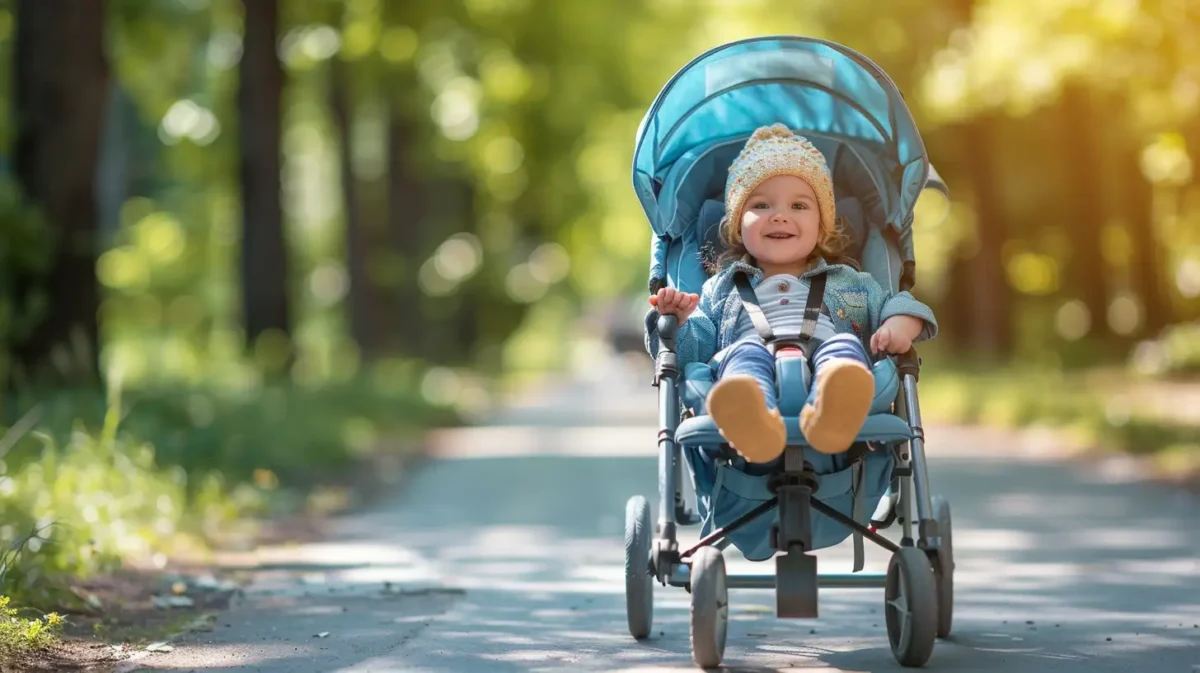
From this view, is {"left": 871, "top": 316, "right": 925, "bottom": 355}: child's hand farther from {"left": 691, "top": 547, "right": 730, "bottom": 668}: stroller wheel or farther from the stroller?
{"left": 691, "top": 547, "right": 730, "bottom": 668}: stroller wheel

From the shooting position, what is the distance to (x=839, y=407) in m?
7.00

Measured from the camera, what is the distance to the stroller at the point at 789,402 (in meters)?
7.34

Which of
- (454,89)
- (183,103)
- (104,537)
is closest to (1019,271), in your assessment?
(454,89)

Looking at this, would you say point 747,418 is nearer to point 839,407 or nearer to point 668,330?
point 839,407

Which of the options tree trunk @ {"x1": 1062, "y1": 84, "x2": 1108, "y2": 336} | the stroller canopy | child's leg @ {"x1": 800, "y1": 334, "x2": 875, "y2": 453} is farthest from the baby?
tree trunk @ {"x1": 1062, "y1": 84, "x2": 1108, "y2": 336}

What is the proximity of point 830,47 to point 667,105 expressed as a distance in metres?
0.75

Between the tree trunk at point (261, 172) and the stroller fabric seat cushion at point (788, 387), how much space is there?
54.0 ft

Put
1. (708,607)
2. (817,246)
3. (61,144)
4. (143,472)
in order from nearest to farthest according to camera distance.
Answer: (708,607) < (817,246) < (143,472) < (61,144)

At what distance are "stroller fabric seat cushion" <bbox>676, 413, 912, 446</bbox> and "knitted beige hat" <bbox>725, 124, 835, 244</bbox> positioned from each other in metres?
1.05

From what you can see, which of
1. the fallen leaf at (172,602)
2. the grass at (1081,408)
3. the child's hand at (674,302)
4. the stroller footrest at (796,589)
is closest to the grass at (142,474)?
the fallen leaf at (172,602)

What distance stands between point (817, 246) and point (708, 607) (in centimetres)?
171

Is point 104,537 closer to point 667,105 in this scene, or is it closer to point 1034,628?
point 667,105

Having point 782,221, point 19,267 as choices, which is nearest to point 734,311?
point 782,221

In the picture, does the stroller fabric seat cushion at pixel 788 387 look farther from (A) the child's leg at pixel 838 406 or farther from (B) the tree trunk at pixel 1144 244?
(B) the tree trunk at pixel 1144 244
